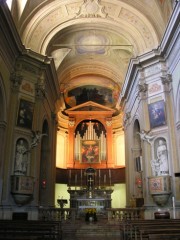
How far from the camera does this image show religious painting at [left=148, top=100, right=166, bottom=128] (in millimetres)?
11944

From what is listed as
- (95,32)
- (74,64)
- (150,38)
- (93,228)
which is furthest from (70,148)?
(93,228)

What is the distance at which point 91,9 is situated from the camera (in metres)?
Answer: 14.2

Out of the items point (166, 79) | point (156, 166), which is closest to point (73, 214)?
point (156, 166)

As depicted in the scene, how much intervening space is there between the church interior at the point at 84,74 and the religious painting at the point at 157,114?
0.14 ft

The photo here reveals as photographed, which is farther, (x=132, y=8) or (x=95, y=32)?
(x=95, y=32)

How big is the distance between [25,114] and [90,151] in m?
10.5

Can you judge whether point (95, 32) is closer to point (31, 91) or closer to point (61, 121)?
point (31, 91)

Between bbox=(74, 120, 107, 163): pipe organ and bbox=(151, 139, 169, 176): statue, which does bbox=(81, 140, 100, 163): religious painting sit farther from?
bbox=(151, 139, 169, 176): statue

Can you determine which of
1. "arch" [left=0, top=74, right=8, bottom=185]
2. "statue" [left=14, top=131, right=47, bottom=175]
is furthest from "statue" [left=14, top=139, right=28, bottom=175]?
"arch" [left=0, top=74, right=8, bottom=185]

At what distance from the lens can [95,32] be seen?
15859 mm

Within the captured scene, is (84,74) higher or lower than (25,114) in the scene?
higher

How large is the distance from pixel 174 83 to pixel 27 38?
277 inches

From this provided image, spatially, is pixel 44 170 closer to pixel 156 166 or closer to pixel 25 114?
pixel 25 114

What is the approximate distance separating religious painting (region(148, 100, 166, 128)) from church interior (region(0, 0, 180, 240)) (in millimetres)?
44
